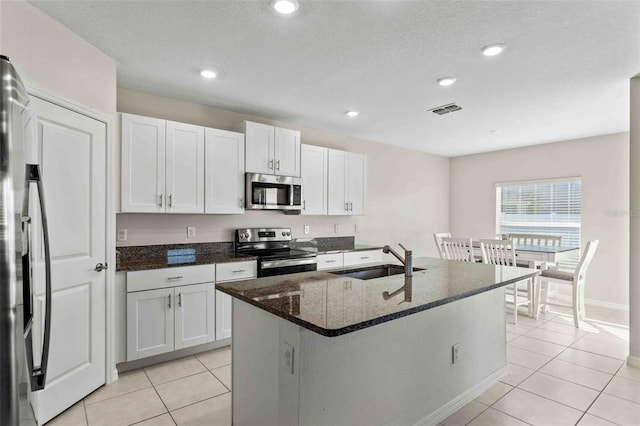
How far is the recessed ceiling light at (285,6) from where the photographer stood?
1.90 meters

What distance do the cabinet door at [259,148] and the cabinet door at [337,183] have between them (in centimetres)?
91

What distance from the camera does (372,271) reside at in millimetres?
2670

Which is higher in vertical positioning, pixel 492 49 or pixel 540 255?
pixel 492 49

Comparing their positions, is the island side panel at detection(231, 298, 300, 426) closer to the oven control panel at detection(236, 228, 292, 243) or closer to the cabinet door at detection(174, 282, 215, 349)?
the cabinet door at detection(174, 282, 215, 349)

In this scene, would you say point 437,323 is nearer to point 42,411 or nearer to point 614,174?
point 42,411

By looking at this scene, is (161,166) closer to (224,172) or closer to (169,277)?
(224,172)

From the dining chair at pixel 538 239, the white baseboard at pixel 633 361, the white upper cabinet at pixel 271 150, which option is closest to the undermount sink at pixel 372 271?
the white upper cabinet at pixel 271 150

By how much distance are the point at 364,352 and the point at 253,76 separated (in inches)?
92.3

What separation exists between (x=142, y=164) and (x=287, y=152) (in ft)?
5.13

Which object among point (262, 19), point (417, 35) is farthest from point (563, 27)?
point (262, 19)

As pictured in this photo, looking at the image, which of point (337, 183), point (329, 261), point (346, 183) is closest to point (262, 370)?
point (329, 261)

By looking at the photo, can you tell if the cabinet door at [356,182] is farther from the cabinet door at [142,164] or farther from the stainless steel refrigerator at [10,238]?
the stainless steel refrigerator at [10,238]

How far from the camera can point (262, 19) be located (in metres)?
2.08

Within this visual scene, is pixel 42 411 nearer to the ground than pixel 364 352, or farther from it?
nearer to the ground
